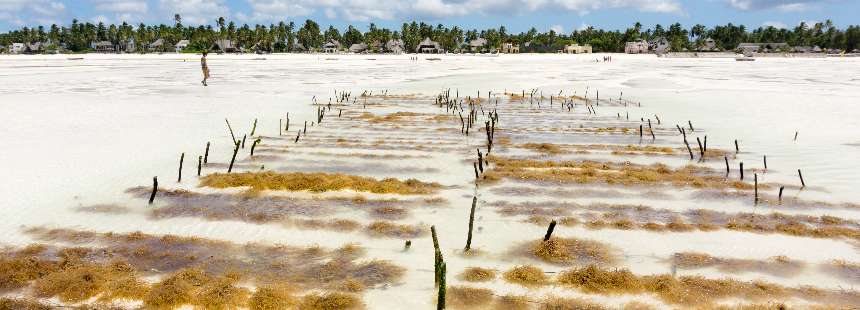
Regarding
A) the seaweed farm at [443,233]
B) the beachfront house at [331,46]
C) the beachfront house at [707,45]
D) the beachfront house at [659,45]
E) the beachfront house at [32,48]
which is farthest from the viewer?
the beachfront house at [707,45]

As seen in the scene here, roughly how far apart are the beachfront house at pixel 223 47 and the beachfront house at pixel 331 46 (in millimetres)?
27269

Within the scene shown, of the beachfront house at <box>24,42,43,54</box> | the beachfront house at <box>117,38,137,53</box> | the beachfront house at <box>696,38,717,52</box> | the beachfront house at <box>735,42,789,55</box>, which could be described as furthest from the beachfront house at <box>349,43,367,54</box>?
the beachfront house at <box>735,42,789,55</box>

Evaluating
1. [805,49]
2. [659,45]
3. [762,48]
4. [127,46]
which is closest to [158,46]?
[127,46]

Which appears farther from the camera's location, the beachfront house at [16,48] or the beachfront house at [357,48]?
the beachfront house at [357,48]

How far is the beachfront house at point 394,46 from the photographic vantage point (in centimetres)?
16238

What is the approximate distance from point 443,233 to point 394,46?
159 m

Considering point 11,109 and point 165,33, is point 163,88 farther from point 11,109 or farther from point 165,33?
point 165,33

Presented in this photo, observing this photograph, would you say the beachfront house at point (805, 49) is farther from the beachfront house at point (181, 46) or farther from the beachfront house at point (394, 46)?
the beachfront house at point (181, 46)

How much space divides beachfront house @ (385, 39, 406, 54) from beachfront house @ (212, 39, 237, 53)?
1707 inches

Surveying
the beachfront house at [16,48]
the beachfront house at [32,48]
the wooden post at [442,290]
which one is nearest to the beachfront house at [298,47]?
the beachfront house at [32,48]

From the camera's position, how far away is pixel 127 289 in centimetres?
605

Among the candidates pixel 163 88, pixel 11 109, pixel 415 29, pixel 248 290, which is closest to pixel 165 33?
pixel 415 29

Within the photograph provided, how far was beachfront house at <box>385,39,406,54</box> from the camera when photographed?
16238 centimetres

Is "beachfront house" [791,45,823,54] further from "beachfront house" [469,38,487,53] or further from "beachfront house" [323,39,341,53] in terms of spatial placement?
"beachfront house" [323,39,341,53]
